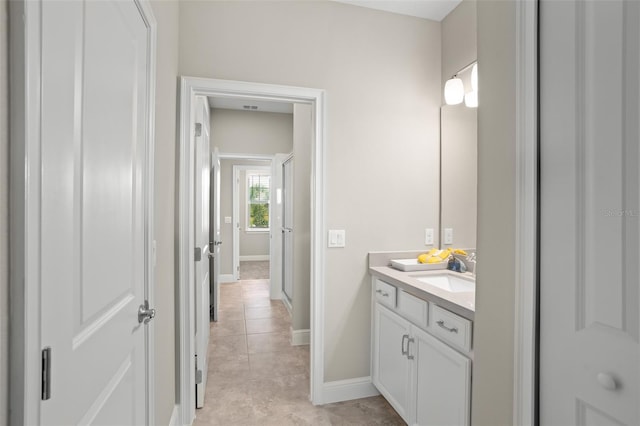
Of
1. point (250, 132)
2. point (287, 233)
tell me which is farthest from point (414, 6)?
point (250, 132)

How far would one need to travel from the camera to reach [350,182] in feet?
7.58

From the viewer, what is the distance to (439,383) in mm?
1603

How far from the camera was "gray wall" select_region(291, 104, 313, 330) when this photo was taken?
10.8ft

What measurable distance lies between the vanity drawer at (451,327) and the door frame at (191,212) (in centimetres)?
83

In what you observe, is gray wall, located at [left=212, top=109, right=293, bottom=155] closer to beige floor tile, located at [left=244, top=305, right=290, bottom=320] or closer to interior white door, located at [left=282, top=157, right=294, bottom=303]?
interior white door, located at [left=282, top=157, right=294, bottom=303]

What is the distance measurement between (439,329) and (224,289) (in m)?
4.46

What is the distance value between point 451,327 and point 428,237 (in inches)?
41.2

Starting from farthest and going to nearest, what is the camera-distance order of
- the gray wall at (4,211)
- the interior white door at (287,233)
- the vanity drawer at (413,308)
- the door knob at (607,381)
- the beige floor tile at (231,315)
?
1. the interior white door at (287,233)
2. the beige floor tile at (231,315)
3. the vanity drawer at (413,308)
4. the door knob at (607,381)
5. the gray wall at (4,211)

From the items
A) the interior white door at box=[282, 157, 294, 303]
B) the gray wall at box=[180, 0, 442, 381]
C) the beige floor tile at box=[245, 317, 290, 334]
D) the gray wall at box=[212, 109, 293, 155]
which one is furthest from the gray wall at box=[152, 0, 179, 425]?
the gray wall at box=[212, 109, 293, 155]

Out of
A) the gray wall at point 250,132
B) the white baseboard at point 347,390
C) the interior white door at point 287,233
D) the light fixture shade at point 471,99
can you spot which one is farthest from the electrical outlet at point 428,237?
the gray wall at point 250,132

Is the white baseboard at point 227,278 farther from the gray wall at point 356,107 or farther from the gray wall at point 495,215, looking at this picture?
the gray wall at point 495,215

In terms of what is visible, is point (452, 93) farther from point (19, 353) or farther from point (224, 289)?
point (224, 289)

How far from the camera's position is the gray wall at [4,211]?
0.51 m

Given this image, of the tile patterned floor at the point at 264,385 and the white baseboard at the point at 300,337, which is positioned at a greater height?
the white baseboard at the point at 300,337
